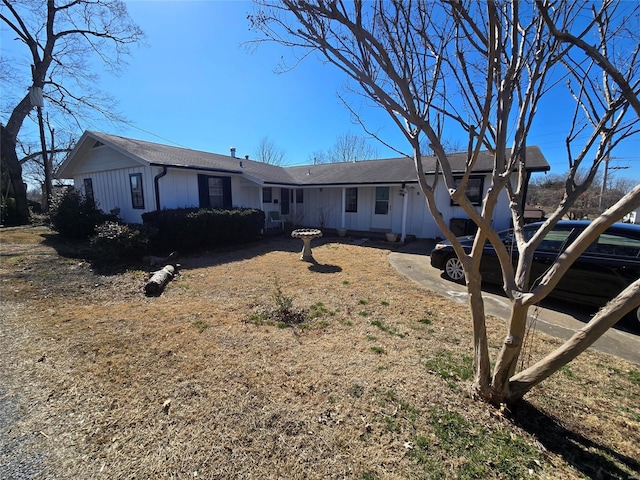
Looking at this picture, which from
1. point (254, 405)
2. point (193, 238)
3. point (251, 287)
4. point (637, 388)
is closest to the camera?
point (254, 405)

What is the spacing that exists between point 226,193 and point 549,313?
11497mm

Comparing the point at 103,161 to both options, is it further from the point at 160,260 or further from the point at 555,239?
the point at 555,239

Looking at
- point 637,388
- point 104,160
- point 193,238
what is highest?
point 104,160

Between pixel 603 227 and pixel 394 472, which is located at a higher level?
pixel 603 227

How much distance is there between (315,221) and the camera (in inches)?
598

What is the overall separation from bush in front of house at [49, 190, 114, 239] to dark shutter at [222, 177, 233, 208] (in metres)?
4.08

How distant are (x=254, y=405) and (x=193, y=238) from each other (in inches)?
308

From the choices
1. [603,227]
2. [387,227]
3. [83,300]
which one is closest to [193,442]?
[603,227]

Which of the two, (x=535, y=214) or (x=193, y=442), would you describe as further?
(x=535, y=214)

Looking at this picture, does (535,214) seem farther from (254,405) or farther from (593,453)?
(254,405)

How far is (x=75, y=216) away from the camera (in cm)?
989

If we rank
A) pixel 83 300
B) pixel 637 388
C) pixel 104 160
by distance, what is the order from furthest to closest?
pixel 104 160
pixel 83 300
pixel 637 388

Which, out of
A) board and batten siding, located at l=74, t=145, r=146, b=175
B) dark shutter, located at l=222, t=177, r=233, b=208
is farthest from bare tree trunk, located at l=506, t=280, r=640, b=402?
dark shutter, located at l=222, t=177, r=233, b=208

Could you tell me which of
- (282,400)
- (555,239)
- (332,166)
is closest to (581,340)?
(282,400)
